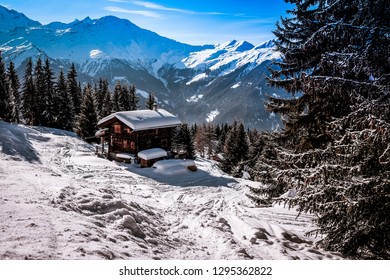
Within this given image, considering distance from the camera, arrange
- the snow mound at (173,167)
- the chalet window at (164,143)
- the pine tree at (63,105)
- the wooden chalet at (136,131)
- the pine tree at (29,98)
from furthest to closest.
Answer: the pine tree at (63,105) < the pine tree at (29,98) < the chalet window at (164,143) < the wooden chalet at (136,131) < the snow mound at (173,167)

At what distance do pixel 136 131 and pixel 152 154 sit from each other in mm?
2639

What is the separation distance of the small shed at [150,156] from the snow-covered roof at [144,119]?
213 centimetres

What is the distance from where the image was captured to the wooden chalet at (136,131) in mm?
23184

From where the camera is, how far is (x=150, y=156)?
22250 mm

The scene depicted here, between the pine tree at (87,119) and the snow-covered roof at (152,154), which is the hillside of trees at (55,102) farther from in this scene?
the snow-covered roof at (152,154)

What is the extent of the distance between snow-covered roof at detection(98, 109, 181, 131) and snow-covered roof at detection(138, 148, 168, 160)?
2.08 metres

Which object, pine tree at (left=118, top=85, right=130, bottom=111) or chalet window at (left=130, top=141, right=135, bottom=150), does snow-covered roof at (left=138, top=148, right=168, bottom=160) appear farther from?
pine tree at (left=118, top=85, right=130, bottom=111)

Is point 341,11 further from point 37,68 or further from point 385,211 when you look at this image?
point 37,68

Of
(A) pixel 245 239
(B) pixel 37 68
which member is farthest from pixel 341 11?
(B) pixel 37 68

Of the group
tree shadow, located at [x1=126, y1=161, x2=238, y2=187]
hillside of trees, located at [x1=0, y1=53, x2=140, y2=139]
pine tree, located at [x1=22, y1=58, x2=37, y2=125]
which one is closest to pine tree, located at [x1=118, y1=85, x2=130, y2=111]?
hillside of trees, located at [x1=0, y1=53, x2=140, y2=139]

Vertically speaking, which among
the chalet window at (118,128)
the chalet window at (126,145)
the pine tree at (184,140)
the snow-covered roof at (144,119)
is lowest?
the pine tree at (184,140)

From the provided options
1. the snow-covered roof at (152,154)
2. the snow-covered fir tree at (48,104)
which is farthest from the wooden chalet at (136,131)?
the snow-covered fir tree at (48,104)

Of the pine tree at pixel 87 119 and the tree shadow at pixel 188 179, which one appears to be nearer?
the tree shadow at pixel 188 179
